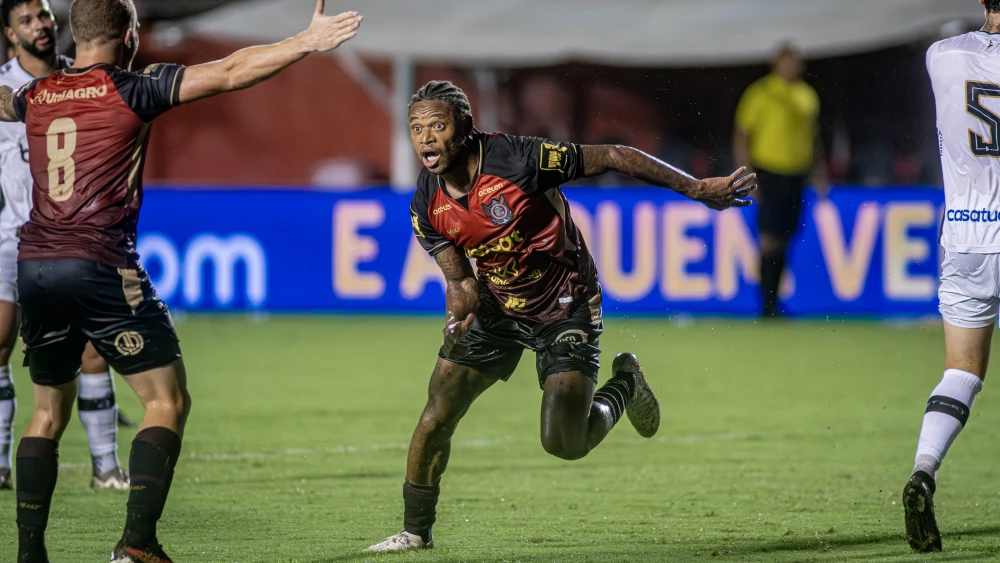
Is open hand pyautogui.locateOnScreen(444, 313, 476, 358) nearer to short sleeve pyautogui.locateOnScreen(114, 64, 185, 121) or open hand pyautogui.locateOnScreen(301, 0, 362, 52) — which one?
open hand pyautogui.locateOnScreen(301, 0, 362, 52)

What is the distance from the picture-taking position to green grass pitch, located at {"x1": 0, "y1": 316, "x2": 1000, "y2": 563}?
5.48 metres

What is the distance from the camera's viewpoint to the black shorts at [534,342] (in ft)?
18.5

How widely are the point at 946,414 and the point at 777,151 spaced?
920 cm

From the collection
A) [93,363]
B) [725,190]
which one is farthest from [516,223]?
[93,363]

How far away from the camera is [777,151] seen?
564 inches

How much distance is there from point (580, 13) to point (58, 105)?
13163 millimetres

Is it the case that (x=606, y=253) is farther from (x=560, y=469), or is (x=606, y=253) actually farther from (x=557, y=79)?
(x=557, y=79)

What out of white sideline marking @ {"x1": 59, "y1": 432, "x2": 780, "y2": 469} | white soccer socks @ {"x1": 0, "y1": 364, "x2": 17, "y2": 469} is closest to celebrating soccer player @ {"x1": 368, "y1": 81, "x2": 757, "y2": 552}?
white sideline marking @ {"x1": 59, "y1": 432, "x2": 780, "y2": 469}

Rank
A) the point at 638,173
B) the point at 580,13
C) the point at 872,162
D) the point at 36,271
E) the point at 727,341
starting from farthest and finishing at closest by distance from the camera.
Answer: the point at 872,162 → the point at 580,13 → the point at 727,341 → the point at 638,173 → the point at 36,271

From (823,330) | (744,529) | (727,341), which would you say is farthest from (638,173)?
(823,330)

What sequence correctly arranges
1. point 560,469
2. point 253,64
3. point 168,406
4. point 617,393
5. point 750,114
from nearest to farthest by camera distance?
point 253,64 < point 168,406 < point 617,393 < point 560,469 < point 750,114

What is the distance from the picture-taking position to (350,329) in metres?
14.6

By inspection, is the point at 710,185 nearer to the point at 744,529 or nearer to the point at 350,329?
the point at 744,529

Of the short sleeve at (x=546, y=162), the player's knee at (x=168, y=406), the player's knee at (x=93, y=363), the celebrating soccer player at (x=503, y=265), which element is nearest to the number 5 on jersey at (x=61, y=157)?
the player's knee at (x=168, y=406)
